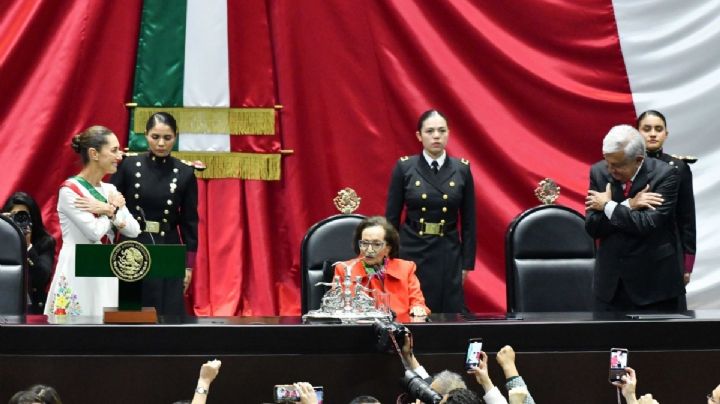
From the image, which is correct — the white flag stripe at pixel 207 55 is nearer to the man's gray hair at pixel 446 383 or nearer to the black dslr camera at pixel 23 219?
the black dslr camera at pixel 23 219

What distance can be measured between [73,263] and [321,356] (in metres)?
1.59

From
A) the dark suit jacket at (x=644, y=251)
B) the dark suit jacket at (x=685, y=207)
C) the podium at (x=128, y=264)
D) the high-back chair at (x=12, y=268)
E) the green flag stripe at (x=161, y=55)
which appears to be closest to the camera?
the podium at (x=128, y=264)

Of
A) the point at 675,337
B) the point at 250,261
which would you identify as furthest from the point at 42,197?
the point at 675,337

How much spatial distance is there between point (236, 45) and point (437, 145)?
5.07 feet

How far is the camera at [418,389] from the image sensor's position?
3.41 metres

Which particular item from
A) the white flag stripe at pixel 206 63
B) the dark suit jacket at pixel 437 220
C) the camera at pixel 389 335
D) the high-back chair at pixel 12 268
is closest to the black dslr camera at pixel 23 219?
the high-back chair at pixel 12 268

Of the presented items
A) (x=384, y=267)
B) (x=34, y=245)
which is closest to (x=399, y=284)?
(x=384, y=267)

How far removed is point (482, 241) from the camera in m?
7.07

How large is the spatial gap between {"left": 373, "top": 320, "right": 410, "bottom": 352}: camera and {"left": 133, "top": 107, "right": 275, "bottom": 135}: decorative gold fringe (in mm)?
3213

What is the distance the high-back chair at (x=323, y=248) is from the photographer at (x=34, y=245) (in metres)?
1.46

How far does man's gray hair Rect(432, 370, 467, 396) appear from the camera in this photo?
344 centimetres

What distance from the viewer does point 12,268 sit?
16.5ft

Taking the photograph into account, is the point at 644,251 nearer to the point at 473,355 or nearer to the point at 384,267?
the point at 384,267

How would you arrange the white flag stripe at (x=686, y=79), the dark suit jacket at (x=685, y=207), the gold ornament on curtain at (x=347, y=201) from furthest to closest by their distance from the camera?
the white flag stripe at (x=686, y=79), the gold ornament on curtain at (x=347, y=201), the dark suit jacket at (x=685, y=207)
